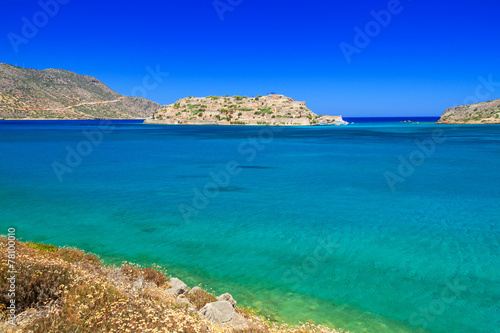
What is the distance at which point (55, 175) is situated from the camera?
1087 inches

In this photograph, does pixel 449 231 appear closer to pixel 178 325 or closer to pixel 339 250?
pixel 339 250

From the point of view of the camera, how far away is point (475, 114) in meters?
154

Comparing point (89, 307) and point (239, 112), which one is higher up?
point (239, 112)

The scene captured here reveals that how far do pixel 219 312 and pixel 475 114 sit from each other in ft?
600

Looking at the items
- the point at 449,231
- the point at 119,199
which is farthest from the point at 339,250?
the point at 119,199

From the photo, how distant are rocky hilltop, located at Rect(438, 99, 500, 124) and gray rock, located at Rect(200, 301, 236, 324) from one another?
171m

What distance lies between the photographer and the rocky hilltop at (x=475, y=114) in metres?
144

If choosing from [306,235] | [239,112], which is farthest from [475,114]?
[306,235]

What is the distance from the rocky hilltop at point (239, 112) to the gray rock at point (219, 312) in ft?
516

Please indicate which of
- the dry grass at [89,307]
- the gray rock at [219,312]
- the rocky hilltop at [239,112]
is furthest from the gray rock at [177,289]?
the rocky hilltop at [239,112]

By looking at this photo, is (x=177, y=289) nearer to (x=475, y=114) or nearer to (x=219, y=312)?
Result: (x=219, y=312)

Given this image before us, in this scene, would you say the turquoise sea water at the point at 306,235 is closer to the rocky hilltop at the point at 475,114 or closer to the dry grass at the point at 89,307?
the dry grass at the point at 89,307

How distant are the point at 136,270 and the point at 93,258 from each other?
1.88 meters

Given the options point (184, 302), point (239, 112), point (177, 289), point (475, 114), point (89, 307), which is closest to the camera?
point (89, 307)
